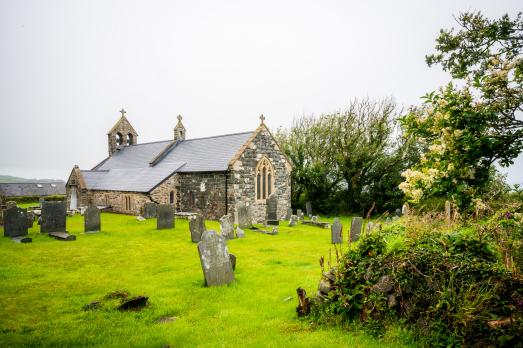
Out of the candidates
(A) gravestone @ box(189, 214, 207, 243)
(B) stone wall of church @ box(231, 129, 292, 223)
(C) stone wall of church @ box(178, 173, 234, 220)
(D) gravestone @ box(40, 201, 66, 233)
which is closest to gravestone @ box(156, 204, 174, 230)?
(A) gravestone @ box(189, 214, 207, 243)

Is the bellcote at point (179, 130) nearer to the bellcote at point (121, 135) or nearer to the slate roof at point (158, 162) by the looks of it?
the slate roof at point (158, 162)

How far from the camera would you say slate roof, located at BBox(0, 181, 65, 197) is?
47.5 meters

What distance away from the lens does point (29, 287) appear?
7.65m

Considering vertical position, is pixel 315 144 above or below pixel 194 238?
above

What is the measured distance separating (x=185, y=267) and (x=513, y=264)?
777cm

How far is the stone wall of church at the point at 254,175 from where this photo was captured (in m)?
21.0

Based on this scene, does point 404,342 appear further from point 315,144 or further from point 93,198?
point 93,198

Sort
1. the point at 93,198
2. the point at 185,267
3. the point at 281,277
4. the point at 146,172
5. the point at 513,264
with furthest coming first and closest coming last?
the point at 93,198 < the point at 146,172 < the point at 185,267 < the point at 281,277 < the point at 513,264

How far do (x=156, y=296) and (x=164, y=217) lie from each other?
993cm

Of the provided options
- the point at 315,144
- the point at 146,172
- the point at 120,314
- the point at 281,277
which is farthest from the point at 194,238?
the point at 315,144

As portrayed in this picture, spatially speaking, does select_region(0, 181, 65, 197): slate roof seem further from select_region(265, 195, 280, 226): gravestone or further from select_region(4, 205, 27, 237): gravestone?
select_region(265, 195, 280, 226): gravestone

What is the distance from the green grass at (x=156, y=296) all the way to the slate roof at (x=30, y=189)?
4373 cm

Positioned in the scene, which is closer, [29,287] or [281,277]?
[29,287]

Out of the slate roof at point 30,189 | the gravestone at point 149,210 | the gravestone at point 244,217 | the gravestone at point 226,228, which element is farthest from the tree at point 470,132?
the slate roof at point 30,189
